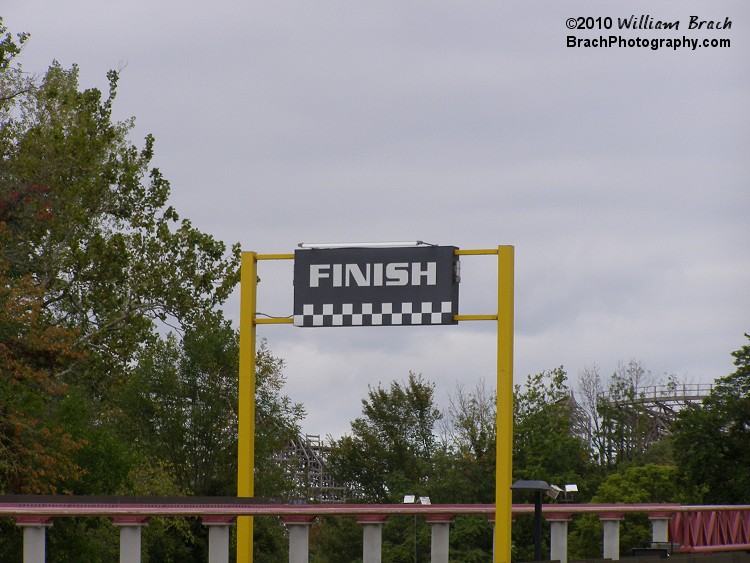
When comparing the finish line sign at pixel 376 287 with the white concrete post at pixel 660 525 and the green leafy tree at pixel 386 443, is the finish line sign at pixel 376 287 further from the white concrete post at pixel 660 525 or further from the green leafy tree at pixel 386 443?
the green leafy tree at pixel 386 443

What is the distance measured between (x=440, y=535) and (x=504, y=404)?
282 inches

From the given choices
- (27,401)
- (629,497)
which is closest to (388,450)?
(629,497)

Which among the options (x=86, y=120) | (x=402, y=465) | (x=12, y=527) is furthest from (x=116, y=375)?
(x=402, y=465)

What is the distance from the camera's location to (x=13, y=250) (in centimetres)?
4097

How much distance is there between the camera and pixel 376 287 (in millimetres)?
17125

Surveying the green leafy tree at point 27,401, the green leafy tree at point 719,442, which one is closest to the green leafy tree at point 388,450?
the green leafy tree at point 719,442

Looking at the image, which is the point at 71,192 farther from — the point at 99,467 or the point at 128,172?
the point at 99,467

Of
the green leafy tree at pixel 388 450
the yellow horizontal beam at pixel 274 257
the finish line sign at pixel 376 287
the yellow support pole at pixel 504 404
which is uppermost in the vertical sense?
the yellow horizontal beam at pixel 274 257

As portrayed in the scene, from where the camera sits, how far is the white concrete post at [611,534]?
77.1ft

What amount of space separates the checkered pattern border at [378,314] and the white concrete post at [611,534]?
798 cm

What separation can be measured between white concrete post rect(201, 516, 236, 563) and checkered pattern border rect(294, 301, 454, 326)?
9.51 ft

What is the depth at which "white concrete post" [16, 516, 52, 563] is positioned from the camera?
639 inches

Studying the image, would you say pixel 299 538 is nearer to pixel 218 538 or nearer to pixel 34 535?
pixel 218 538

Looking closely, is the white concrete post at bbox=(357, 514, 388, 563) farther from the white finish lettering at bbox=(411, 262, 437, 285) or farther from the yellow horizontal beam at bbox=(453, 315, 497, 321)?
the white finish lettering at bbox=(411, 262, 437, 285)
